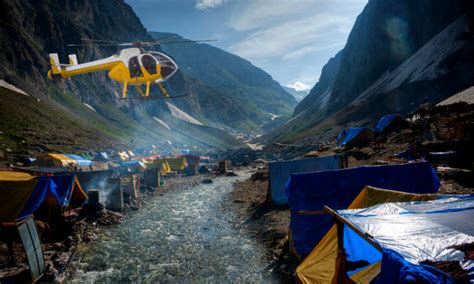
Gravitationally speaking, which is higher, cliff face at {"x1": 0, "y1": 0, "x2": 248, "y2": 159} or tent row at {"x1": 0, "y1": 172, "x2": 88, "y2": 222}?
cliff face at {"x1": 0, "y1": 0, "x2": 248, "y2": 159}

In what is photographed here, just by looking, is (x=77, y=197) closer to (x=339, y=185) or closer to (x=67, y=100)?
(x=339, y=185)

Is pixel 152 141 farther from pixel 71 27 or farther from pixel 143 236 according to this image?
pixel 143 236

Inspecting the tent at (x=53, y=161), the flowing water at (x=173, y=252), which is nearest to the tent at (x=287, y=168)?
the flowing water at (x=173, y=252)

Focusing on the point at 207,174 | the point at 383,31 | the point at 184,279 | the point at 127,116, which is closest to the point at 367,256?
the point at 184,279

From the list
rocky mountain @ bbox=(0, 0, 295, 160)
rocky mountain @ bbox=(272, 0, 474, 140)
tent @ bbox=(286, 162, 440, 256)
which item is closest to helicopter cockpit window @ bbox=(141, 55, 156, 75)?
tent @ bbox=(286, 162, 440, 256)

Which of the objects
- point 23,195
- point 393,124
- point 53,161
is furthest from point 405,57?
point 23,195

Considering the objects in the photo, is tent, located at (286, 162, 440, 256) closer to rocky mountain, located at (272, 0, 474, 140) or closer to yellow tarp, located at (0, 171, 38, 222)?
yellow tarp, located at (0, 171, 38, 222)
